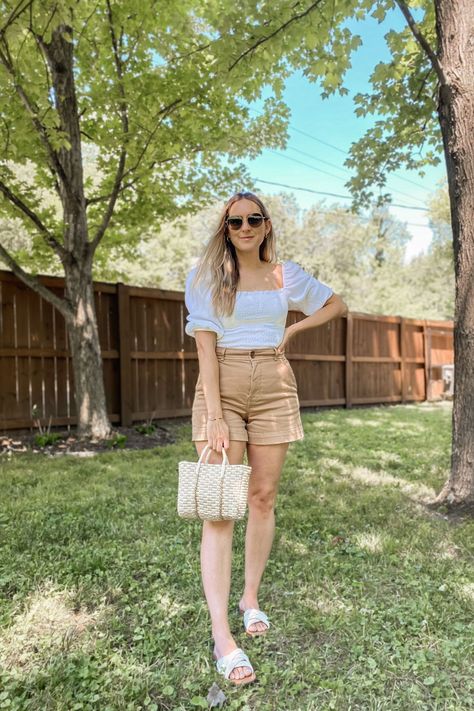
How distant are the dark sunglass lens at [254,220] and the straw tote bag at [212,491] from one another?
994mm

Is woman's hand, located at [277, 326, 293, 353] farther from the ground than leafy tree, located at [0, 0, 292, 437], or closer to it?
closer to it

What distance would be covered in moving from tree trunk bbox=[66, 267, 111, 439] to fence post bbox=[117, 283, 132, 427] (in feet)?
2.53

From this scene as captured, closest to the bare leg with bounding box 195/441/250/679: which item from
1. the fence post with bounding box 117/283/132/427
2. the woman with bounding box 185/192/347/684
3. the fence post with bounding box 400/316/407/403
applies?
the woman with bounding box 185/192/347/684

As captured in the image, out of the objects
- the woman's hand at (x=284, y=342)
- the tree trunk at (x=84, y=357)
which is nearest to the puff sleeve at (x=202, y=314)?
the woman's hand at (x=284, y=342)

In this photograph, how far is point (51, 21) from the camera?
3857mm

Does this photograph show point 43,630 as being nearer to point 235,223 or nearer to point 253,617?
point 253,617

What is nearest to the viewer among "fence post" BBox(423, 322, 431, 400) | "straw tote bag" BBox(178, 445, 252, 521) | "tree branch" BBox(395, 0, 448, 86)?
"straw tote bag" BBox(178, 445, 252, 521)

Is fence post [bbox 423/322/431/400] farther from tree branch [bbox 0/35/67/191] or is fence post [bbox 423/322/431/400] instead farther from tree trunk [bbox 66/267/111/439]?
tree branch [bbox 0/35/67/191]

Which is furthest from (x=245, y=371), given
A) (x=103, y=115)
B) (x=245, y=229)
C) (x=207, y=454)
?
(x=103, y=115)

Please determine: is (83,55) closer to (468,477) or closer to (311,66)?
(311,66)

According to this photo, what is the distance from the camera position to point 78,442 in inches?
219

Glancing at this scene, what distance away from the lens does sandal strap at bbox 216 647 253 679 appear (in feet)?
5.85

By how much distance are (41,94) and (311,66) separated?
248 cm

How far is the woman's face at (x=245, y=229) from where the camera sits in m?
2.09
